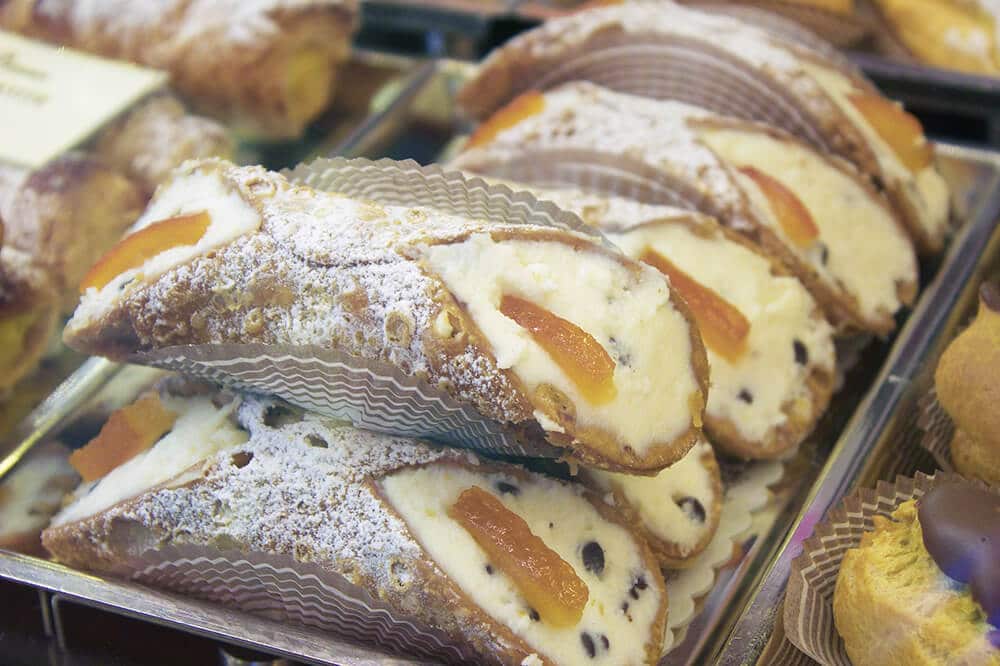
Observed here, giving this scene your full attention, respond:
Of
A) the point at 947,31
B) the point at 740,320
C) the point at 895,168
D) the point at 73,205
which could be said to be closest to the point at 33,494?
the point at 73,205

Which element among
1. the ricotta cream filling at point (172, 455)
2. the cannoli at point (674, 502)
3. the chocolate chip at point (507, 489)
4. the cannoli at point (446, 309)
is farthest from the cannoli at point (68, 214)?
the cannoli at point (674, 502)

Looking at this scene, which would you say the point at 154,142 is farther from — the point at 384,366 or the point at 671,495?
the point at 671,495

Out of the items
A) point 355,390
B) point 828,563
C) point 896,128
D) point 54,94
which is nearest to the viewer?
point 355,390

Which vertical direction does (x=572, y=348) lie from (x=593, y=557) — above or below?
above

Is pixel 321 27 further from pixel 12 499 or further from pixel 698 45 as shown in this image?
pixel 12 499

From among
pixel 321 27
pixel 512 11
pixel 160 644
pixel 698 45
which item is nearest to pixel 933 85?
pixel 698 45

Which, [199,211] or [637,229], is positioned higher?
[199,211]

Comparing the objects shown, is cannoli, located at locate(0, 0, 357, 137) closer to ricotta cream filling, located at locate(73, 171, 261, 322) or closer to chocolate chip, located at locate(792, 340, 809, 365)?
ricotta cream filling, located at locate(73, 171, 261, 322)
